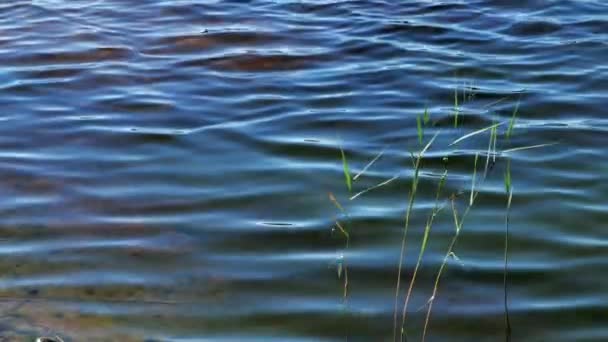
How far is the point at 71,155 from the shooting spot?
18.0ft

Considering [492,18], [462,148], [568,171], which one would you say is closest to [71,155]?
[462,148]

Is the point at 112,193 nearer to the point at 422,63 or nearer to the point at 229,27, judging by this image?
the point at 422,63

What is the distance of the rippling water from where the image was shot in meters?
3.86

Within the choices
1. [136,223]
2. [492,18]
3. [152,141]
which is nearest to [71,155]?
[152,141]

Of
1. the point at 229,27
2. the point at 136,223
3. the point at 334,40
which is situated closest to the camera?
the point at 136,223

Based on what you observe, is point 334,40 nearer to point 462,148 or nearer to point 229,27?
A: point 229,27

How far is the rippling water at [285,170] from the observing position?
386cm

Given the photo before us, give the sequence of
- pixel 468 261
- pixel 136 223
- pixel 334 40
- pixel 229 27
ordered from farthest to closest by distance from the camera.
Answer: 1. pixel 229 27
2. pixel 334 40
3. pixel 136 223
4. pixel 468 261

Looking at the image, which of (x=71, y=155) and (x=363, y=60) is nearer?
(x=71, y=155)

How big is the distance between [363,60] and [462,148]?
1910 millimetres

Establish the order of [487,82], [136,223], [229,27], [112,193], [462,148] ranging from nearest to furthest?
[136,223] → [112,193] → [462,148] → [487,82] → [229,27]

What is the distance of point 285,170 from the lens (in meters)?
5.14

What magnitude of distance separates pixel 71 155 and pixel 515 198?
2258mm

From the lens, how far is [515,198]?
470 cm
